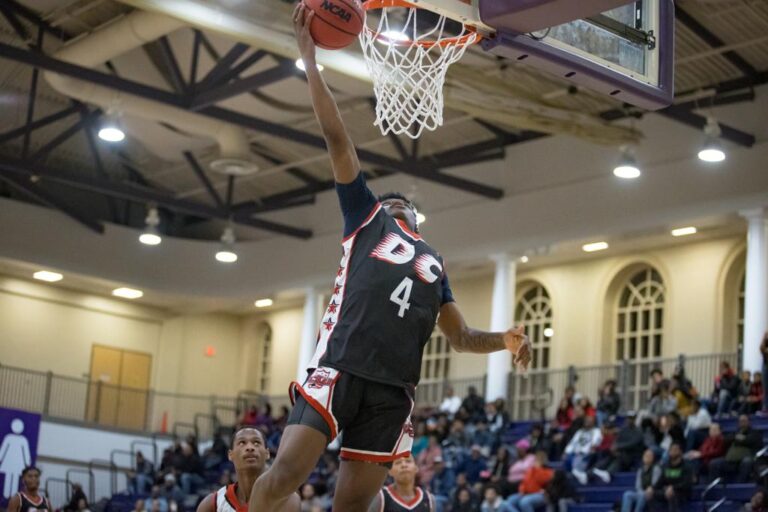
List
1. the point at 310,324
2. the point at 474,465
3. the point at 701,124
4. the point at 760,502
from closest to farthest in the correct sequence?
1. the point at 760,502
2. the point at 474,465
3. the point at 701,124
4. the point at 310,324

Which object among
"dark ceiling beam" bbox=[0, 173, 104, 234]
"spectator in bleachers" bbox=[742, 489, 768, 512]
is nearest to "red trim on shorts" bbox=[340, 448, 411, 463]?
"spectator in bleachers" bbox=[742, 489, 768, 512]

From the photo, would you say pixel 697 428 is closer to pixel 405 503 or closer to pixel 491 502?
pixel 491 502

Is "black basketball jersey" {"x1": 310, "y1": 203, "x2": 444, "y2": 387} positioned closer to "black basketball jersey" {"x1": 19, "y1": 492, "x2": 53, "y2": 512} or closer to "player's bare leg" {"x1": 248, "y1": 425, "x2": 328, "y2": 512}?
"player's bare leg" {"x1": 248, "y1": 425, "x2": 328, "y2": 512}

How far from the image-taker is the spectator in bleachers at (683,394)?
22344 millimetres

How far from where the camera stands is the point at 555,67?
27.4 ft

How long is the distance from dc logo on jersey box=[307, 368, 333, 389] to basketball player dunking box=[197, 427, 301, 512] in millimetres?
2488

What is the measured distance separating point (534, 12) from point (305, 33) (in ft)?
6.92

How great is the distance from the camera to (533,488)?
20.9 meters

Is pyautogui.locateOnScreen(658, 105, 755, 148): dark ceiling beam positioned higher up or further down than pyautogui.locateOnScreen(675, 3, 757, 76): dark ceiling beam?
further down

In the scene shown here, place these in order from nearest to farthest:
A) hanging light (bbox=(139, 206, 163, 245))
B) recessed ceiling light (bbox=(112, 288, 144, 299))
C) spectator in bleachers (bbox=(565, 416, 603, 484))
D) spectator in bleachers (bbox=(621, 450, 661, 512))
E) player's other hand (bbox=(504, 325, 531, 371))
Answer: player's other hand (bbox=(504, 325, 531, 371)), spectator in bleachers (bbox=(621, 450, 661, 512)), spectator in bleachers (bbox=(565, 416, 603, 484)), hanging light (bbox=(139, 206, 163, 245)), recessed ceiling light (bbox=(112, 288, 144, 299))

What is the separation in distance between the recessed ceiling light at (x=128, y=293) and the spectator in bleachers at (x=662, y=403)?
1696 centimetres

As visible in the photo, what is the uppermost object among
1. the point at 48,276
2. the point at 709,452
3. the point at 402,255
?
the point at 48,276

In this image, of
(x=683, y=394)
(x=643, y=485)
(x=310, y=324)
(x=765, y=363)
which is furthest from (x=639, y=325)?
(x=643, y=485)

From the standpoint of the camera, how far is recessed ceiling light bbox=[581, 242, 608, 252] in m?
28.2
